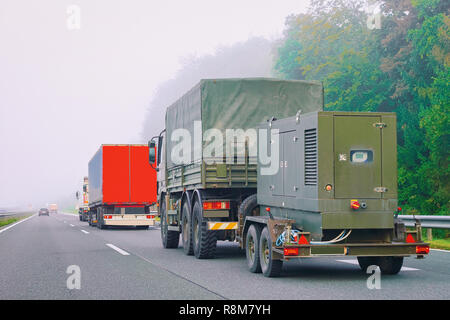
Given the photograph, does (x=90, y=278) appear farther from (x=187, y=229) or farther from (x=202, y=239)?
(x=187, y=229)

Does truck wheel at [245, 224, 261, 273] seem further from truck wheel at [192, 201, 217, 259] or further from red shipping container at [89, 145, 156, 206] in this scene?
red shipping container at [89, 145, 156, 206]

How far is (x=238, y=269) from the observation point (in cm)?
1181

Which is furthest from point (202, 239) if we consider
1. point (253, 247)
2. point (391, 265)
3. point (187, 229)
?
point (391, 265)

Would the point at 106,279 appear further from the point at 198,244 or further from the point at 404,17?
the point at 404,17

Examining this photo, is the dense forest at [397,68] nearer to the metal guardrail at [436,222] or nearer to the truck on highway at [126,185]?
the metal guardrail at [436,222]

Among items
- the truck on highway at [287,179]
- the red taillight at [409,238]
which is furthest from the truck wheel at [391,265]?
the red taillight at [409,238]

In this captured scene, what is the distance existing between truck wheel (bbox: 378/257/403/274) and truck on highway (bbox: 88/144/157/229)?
64.0 ft

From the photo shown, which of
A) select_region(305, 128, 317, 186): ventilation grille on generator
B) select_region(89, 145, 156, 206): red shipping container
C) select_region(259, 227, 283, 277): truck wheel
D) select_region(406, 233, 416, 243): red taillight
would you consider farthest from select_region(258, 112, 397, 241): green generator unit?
select_region(89, 145, 156, 206): red shipping container

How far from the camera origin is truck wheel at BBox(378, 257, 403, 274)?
10.4 meters

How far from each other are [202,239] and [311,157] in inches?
171

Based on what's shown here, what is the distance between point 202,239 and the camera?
1362cm
